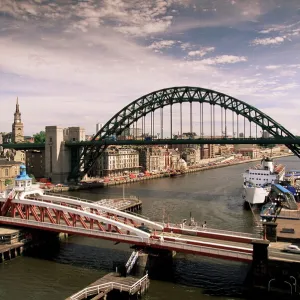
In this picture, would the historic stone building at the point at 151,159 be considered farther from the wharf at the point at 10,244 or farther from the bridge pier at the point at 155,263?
the bridge pier at the point at 155,263

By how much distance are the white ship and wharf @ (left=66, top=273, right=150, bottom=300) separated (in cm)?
2717

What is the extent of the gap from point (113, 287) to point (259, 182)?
35360 millimetres

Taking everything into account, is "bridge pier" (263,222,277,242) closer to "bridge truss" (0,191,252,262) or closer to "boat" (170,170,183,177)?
"bridge truss" (0,191,252,262)

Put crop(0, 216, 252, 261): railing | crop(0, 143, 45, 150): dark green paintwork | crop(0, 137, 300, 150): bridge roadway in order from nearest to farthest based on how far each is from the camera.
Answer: crop(0, 216, 252, 261): railing, crop(0, 137, 300, 150): bridge roadway, crop(0, 143, 45, 150): dark green paintwork

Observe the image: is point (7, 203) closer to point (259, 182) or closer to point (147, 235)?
point (147, 235)

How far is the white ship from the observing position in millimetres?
44531

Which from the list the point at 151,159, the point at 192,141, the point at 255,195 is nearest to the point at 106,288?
the point at 255,195

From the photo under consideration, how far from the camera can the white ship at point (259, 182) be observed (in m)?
44.5

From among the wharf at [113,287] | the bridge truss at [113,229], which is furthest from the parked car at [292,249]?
the wharf at [113,287]

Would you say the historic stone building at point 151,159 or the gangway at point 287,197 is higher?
the historic stone building at point 151,159

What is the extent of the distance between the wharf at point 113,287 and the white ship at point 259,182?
2717 cm

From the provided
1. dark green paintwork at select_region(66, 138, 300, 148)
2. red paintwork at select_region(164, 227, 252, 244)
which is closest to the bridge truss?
red paintwork at select_region(164, 227, 252, 244)

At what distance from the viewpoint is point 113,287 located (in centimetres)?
1902

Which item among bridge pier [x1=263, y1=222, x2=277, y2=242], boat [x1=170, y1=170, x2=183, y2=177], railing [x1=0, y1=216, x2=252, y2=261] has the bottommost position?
railing [x1=0, y1=216, x2=252, y2=261]
